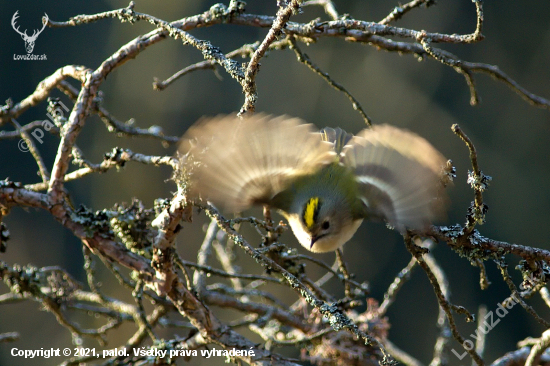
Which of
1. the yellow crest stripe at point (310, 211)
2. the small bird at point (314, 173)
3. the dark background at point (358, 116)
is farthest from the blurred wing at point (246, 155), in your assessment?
the dark background at point (358, 116)

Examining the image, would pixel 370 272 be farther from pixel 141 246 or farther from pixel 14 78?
pixel 14 78

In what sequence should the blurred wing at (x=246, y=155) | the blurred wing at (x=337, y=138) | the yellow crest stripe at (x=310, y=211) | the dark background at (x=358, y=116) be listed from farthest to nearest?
the dark background at (x=358, y=116)
the blurred wing at (x=337, y=138)
the yellow crest stripe at (x=310, y=211)
the blurred wing at (x=246, y=155)

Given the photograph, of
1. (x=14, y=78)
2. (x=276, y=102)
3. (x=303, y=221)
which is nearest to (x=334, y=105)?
(x=276, y=102)

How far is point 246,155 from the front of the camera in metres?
1.36

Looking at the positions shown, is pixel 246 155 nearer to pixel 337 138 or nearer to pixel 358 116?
pixel 337 138

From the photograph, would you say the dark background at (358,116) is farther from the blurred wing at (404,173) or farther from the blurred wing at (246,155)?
the blurred wing at (404,173)

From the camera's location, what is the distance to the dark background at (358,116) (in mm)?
4004

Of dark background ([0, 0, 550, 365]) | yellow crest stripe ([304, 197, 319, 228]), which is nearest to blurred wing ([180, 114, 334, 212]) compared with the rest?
Result: yellow crest stripe ([304, 197, 319, 228])

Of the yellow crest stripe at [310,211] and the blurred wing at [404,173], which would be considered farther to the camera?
the yellow crest stripe at [310,211]

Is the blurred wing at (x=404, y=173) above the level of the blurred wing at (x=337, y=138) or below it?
below

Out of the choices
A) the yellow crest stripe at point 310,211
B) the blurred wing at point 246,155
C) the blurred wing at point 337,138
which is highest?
the blurred wing at point 337,138

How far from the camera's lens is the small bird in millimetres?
1219

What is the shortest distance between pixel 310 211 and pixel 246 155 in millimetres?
412

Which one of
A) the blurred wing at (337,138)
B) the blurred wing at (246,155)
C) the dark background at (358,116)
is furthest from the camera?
the dark background at (358,116)
